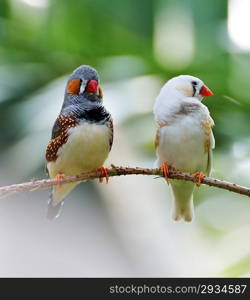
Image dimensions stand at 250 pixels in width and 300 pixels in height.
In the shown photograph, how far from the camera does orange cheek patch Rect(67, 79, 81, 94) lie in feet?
5.24

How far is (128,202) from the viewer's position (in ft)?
9.89

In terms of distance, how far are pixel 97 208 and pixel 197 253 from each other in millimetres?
478

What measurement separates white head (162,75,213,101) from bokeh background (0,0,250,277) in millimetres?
842

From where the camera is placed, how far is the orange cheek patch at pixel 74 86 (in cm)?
160

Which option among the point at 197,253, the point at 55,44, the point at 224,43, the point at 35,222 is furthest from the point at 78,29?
the point at 197,253

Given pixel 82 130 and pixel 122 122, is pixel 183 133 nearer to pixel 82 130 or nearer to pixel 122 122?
pixel 82 130

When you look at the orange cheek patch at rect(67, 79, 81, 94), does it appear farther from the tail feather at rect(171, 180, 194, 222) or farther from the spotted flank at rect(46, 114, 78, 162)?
the tail feather at rect(171, 180, 194, 222)

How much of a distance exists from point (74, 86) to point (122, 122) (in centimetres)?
96

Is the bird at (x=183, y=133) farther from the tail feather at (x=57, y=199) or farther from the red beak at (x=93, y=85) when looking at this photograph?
the tail feather at (x=57, y=199)

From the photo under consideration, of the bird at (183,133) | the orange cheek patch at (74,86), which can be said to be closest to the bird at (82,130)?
the orange cheek patch at (74,86)

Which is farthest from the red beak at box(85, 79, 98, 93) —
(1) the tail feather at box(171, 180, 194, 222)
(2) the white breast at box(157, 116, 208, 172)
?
(1) the tail feather at box(171, 180, 194, 222)

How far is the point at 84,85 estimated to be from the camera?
1.58m

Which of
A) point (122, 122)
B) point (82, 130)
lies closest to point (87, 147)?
point (82, 130)

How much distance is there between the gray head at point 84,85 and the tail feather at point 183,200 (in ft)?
1.06
